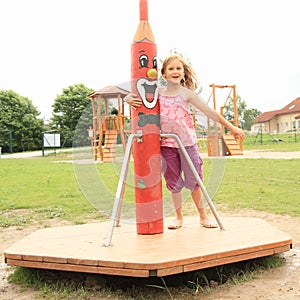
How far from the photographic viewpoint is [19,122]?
42438mm

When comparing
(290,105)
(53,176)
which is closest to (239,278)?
(53,176)

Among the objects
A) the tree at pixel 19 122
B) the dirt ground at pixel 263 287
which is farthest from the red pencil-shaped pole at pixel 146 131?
the tree at pixel 19 122

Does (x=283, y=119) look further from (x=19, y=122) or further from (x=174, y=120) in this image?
(x=174, y=120)

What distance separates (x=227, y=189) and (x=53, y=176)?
5746 mm

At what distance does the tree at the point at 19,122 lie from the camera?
133 ft

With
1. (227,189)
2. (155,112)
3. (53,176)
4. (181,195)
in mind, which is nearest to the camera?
(155,112)

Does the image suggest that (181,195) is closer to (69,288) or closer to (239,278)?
(239,278)

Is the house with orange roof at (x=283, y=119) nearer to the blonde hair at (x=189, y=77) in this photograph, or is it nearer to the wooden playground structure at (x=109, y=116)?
the wooden playground structure at (x=109, y=116)

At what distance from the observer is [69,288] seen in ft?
10.4

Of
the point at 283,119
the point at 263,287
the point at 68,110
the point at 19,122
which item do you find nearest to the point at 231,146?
the point at 68,110

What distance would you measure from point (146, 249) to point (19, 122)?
136 ft

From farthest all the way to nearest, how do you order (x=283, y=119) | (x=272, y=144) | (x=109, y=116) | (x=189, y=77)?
(x=283, y=119) → (x=272, y=144) → (x=109, y=116) → (x=189, y=77)

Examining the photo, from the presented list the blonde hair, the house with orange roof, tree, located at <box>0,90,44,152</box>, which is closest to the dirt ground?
the blonde hair

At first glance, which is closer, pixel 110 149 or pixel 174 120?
pixel 174 120
